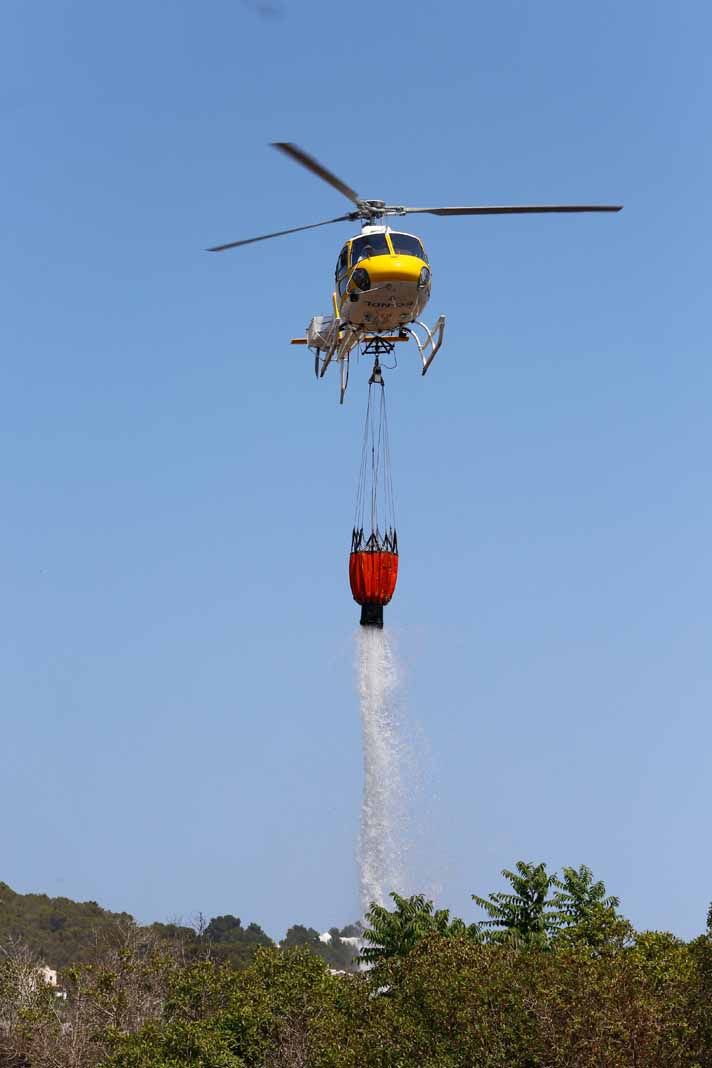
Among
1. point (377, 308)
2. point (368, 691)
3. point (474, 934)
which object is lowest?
point (474, 934)

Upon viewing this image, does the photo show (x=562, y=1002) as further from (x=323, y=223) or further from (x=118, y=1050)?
(x=323, y=223)

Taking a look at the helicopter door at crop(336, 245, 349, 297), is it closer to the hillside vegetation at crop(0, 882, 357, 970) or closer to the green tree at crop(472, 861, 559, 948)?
the green tree at crop(472, 861, 559, 948)

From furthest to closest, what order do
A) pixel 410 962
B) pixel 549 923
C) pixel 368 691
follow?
pixel 368 691
pixel 549 923
pixel 410 962

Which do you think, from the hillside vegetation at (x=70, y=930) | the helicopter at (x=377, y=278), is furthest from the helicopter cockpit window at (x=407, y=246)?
the hillside vegetation at (x=70, y=930)

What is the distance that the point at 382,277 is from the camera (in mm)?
48344

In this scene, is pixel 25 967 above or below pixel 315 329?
below

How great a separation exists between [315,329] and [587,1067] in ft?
98.2

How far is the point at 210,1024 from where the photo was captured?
41.8m

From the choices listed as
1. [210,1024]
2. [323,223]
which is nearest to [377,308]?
[323,223]

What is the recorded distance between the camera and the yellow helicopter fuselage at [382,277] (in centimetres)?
4841

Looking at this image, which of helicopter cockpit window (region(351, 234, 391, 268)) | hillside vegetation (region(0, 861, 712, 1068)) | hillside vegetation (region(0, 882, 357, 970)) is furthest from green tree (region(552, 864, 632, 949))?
hillside vegetation (region(0, 882, 357, 970))

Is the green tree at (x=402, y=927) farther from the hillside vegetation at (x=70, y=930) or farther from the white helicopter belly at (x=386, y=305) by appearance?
the hillside vegetation at (x=70, y=930)

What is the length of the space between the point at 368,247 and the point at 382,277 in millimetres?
1180

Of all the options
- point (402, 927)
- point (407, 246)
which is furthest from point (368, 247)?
point (402, 927)
